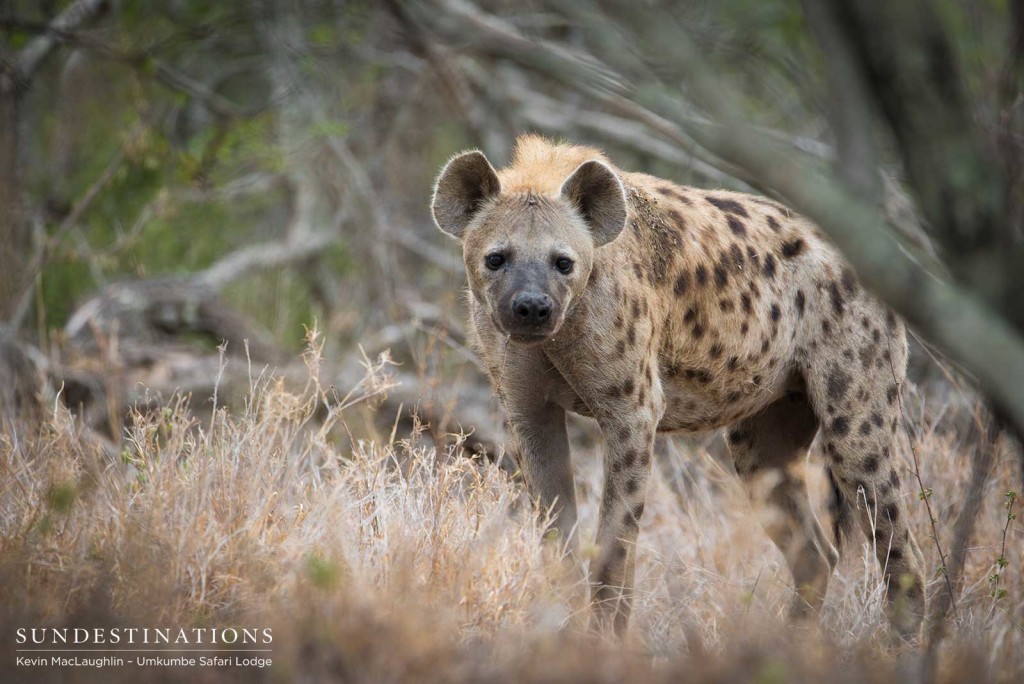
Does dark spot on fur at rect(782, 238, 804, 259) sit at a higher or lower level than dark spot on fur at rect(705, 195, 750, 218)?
lower

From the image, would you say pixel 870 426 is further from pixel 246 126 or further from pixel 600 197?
pixel 246 126

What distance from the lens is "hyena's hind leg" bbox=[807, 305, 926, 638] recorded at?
15.6 feet

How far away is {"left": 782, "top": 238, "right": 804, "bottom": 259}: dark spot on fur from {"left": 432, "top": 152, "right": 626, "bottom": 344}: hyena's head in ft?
3.40

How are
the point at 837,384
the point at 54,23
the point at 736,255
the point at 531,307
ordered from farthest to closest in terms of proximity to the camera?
1. the point at 54,23
2. the point at 736,255
3. the point at 837,384
4. the point at 531,307

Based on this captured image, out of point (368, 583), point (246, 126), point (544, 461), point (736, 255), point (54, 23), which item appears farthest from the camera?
point (246, 126)

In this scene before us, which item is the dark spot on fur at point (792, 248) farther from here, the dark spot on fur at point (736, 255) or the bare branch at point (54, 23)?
the bare branch at point (54, 23)

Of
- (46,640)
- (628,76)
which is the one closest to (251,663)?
(46,640)

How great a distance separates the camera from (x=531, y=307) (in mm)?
3963

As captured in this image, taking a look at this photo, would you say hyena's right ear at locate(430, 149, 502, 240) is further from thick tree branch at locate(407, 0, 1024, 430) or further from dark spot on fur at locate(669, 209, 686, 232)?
thick tree branch at locate(407, 0, 1024, 430)

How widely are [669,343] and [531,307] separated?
0.87 m

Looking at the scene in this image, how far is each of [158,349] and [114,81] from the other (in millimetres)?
3225

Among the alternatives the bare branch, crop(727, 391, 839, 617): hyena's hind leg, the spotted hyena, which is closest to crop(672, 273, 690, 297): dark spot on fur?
the spotted hyena

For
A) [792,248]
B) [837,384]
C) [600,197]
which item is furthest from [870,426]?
[600,197]

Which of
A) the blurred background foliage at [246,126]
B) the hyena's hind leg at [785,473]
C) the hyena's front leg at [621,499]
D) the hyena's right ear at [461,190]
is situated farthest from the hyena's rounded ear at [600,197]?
the blurred background foliage at [246,126]
